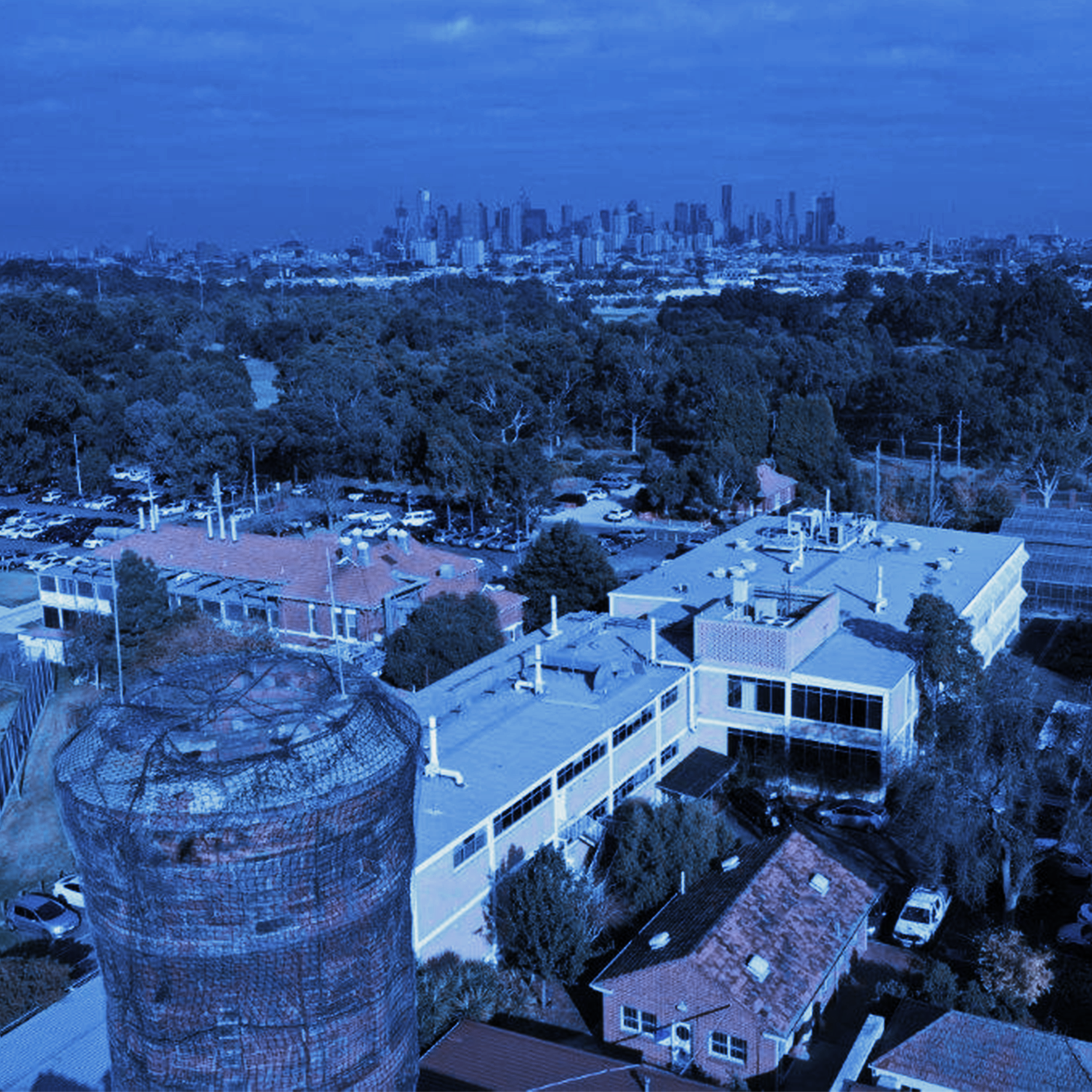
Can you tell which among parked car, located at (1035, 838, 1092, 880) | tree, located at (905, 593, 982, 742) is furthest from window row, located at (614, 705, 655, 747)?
parked car, located at (1035, 838, 1092, 880)

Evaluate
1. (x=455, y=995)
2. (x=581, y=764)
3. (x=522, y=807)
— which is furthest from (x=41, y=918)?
(x=581, y=764)

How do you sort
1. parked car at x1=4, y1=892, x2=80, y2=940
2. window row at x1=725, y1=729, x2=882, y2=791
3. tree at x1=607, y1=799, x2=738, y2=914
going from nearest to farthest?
1. tree at x1=607, y1=799, x2=738, y2=914
2. parked car at x1=4, y1=892, x2=80, y2=940
3. window row at x1=725, y1=729, x2=882, y2=791

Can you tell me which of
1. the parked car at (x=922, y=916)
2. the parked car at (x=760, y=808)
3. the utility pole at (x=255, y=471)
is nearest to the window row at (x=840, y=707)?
the parked car at (x=760, y=808)

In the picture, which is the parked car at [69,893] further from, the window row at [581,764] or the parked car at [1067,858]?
the parked car at [1067,858]

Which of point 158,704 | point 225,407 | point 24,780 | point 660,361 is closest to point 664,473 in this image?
point 660,361

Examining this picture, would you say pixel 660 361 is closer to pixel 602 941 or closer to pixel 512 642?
pixel 512 642

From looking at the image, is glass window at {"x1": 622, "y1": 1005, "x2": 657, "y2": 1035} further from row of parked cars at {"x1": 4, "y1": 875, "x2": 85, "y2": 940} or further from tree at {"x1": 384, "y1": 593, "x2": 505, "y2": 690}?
tree at {"x1": 384, "y1": 593, "x2": 505, "y2": 690}
